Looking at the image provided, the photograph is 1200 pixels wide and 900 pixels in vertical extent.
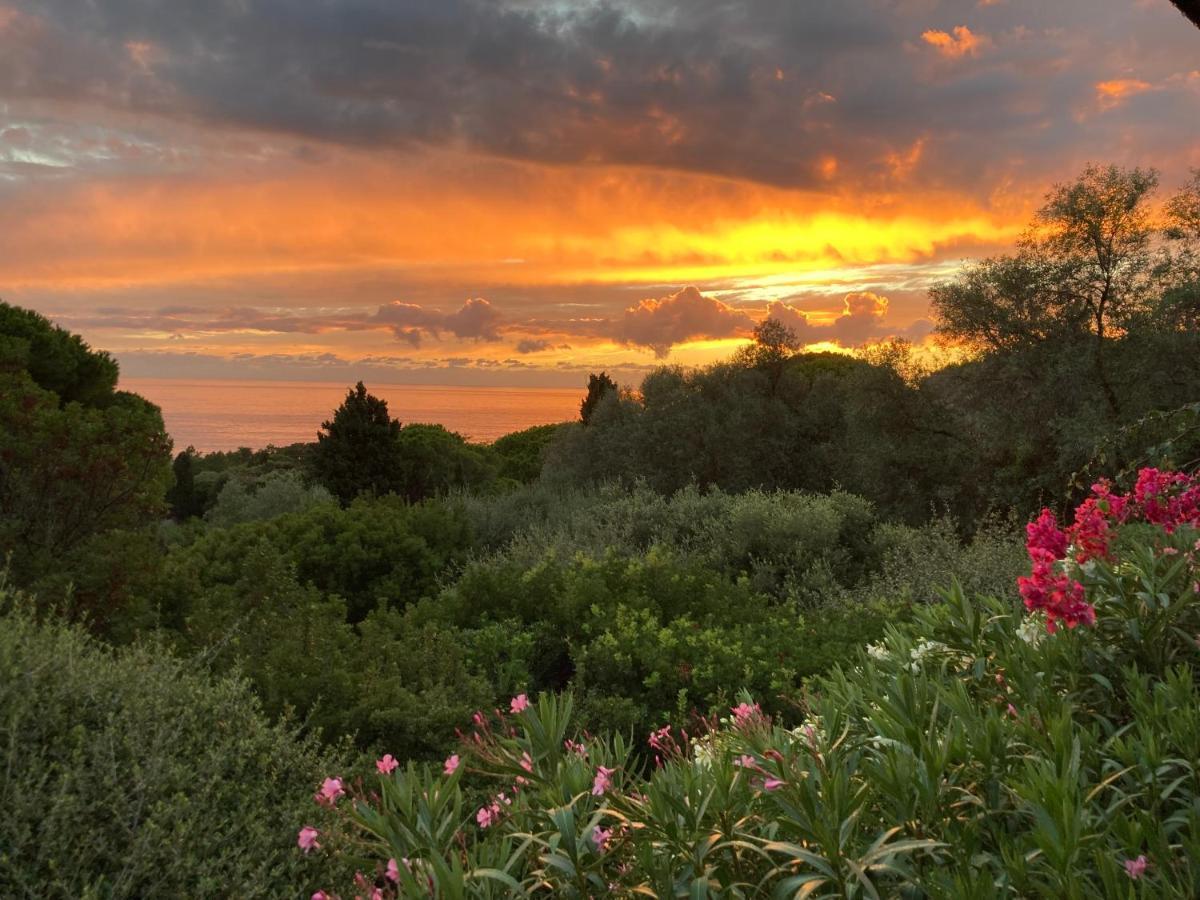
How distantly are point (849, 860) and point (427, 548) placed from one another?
11.5 m

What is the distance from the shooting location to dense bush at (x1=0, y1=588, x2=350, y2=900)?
3.16 meters

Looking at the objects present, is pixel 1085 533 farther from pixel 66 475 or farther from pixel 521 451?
pixel 521 451

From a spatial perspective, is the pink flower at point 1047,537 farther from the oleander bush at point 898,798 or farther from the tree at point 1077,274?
the tree at point 1077,274

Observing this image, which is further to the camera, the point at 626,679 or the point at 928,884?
the point at 626,679

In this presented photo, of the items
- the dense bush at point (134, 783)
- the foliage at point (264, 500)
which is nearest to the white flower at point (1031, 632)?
the dense bush at point (134, 783)

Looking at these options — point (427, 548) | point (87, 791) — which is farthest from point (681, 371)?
point (87, 791)

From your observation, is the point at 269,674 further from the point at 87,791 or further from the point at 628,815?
the point at 628,815

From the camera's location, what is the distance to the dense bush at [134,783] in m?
3.16

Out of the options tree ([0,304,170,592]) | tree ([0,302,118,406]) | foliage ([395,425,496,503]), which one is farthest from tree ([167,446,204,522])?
tree ([0,304,170,592])

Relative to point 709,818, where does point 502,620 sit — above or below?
below

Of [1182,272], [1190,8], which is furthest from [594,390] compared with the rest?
[1190,8]

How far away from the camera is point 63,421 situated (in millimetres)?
9336

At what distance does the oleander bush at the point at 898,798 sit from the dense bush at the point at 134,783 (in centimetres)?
31

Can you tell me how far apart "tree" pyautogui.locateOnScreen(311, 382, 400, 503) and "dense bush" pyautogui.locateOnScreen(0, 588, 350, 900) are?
25363mm
